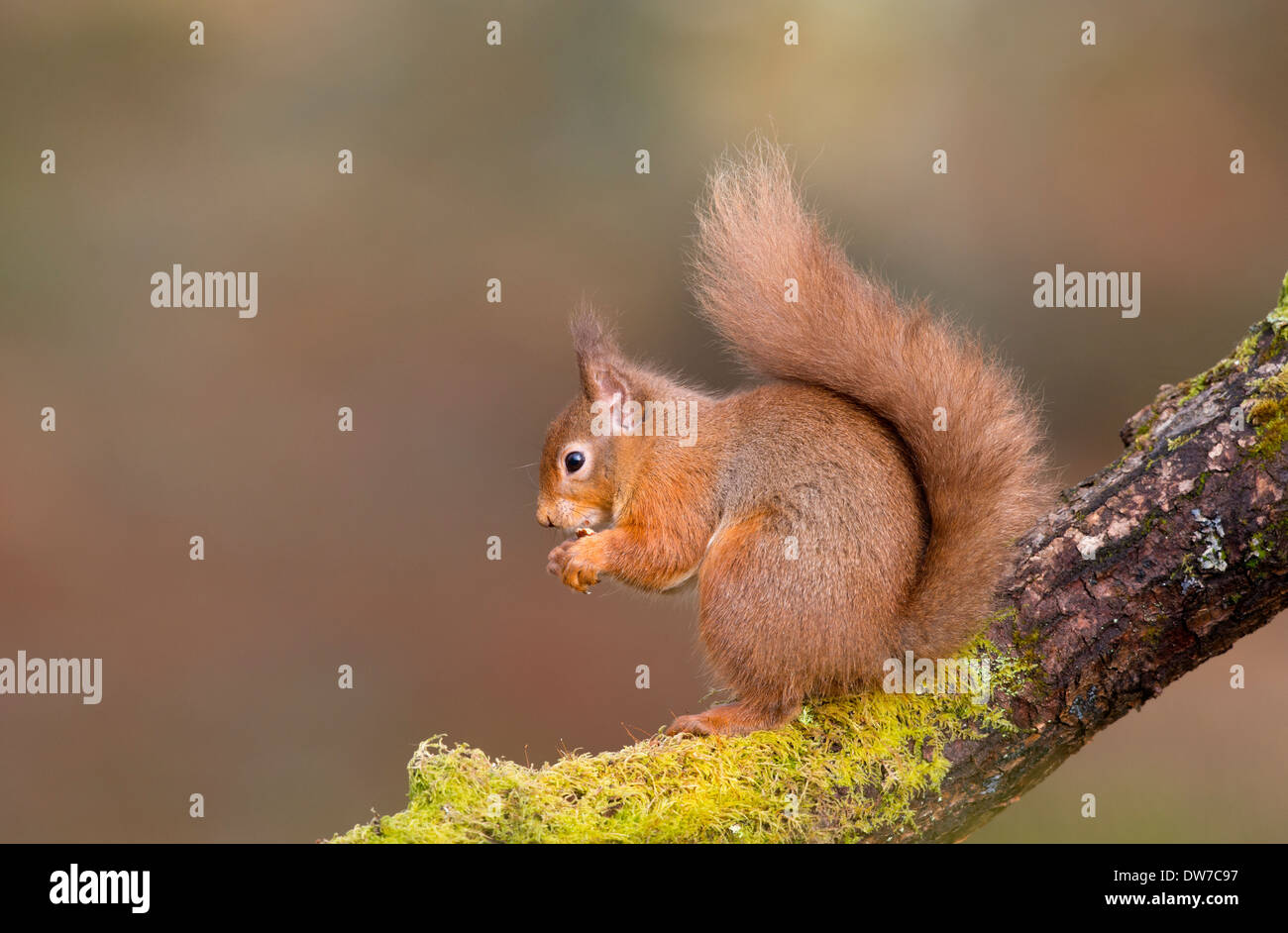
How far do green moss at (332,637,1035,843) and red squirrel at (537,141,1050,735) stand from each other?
0.10 meters

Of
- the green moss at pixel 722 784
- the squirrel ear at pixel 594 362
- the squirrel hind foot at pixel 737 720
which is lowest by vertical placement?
the green moss at pixel 722 784

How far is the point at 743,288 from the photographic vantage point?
214cm

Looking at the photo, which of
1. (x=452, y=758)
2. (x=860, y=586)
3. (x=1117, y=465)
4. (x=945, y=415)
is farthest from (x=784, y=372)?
(x=452, y=758)

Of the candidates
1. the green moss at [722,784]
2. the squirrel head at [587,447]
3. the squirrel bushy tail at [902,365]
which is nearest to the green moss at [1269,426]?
the squirrel bushy tail at [902,365]

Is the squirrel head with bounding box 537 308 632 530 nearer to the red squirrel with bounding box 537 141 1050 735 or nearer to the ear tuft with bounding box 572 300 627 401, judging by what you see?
the ear tuft with bounding box 572 300 627 401

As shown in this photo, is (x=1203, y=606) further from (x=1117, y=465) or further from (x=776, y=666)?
(x=776, y=666)

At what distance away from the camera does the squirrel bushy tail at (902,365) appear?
1968 mm

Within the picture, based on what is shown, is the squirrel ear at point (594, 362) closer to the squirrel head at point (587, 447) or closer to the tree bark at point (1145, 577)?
the squirrel head at point (587, 447)

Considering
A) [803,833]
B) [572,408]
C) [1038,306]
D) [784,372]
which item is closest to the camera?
[803,833]

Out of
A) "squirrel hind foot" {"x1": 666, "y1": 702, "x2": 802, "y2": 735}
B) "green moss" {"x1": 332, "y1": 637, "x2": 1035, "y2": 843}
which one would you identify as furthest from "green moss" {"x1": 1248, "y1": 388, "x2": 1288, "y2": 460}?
"squirrel hind foot" {"x1": 666, "y1": 702, "x2": 802, "y2": 735}

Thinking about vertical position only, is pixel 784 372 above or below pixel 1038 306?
below

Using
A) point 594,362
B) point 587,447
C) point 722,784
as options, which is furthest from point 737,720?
point 594,362

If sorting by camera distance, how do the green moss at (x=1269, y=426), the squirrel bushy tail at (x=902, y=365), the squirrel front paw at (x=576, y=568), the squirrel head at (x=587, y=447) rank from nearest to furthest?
the green moss at (x=1269, y=426), the squirrel bushy tail at (x=902, y=365), the squirrel front paw at (x=576, y=568), the squirrel head at (x=587, y=447)

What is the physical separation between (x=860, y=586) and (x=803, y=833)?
49cm
